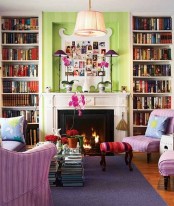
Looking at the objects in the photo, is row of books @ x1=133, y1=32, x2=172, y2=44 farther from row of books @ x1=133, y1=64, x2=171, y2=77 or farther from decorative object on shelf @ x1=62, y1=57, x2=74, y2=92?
decorative object on shelf @ x1=62, y1=57, x2=74, y2=92

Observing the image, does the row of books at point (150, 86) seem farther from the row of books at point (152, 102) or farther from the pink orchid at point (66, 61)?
the pink orchid at point (66, 61)

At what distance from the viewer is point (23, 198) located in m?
2.73

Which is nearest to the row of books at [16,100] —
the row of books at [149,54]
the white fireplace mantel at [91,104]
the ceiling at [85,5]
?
the white fireplace mantel at [91,104]

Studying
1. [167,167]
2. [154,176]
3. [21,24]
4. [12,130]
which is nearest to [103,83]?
[21,24]

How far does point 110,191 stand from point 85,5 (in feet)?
11.9

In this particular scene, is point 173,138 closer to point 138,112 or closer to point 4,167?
point 138,112

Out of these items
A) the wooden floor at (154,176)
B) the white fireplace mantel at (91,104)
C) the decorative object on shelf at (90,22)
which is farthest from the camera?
the white fireplace mantel at (91,104)

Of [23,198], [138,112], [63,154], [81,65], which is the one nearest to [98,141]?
[138,112]

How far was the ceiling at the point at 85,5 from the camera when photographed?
20.4 ft

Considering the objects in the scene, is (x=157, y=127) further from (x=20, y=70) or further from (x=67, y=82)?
(x=20, y=70)

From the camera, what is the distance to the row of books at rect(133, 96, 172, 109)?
7.01m

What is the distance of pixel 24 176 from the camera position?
8.80 ft

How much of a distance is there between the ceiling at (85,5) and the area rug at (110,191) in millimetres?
Result: 2874

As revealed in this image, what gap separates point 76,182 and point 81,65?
312cm
